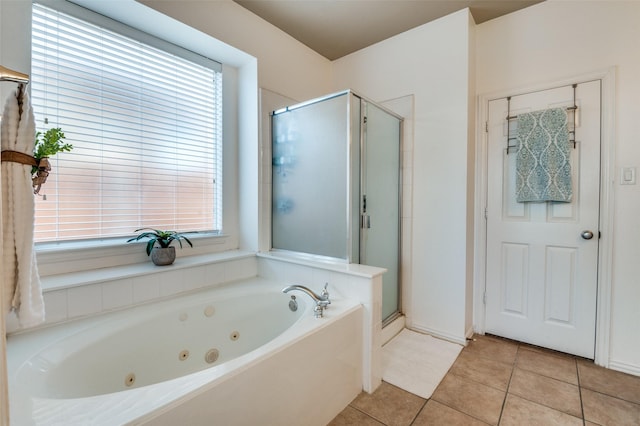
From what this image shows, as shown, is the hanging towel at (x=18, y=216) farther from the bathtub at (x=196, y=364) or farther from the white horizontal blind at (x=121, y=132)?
the white horizontal blind at (x=121, y=132)

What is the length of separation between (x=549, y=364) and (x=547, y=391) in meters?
0.35

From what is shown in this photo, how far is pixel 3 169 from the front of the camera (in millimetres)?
→ 598

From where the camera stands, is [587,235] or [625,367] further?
[587,235]

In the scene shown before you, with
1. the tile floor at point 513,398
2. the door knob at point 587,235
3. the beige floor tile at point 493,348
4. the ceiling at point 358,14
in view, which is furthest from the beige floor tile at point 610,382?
the ceiling at point 358,14

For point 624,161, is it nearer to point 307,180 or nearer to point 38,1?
point 307,180

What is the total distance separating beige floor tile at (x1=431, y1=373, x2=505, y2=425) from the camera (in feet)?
4.87

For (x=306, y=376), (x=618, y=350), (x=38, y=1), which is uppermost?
(x=38, y=1)

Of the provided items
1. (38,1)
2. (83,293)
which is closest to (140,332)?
(83,293)

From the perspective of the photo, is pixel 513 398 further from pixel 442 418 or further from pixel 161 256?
pixel 161 256

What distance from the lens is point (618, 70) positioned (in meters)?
1.84

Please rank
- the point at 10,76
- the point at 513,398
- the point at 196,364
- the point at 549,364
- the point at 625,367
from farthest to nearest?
1. the point at 549,364
2. the point at 625,367
3. the point at 196,364
4. the point at 513,398
5. the point at 10,76

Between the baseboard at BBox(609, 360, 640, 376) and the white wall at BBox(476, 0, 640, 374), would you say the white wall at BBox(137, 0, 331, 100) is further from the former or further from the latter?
the baseboard at BBox(609, 360, 640, 376)

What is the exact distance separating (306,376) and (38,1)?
237 centimetres

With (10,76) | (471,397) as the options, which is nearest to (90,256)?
(10,76)
